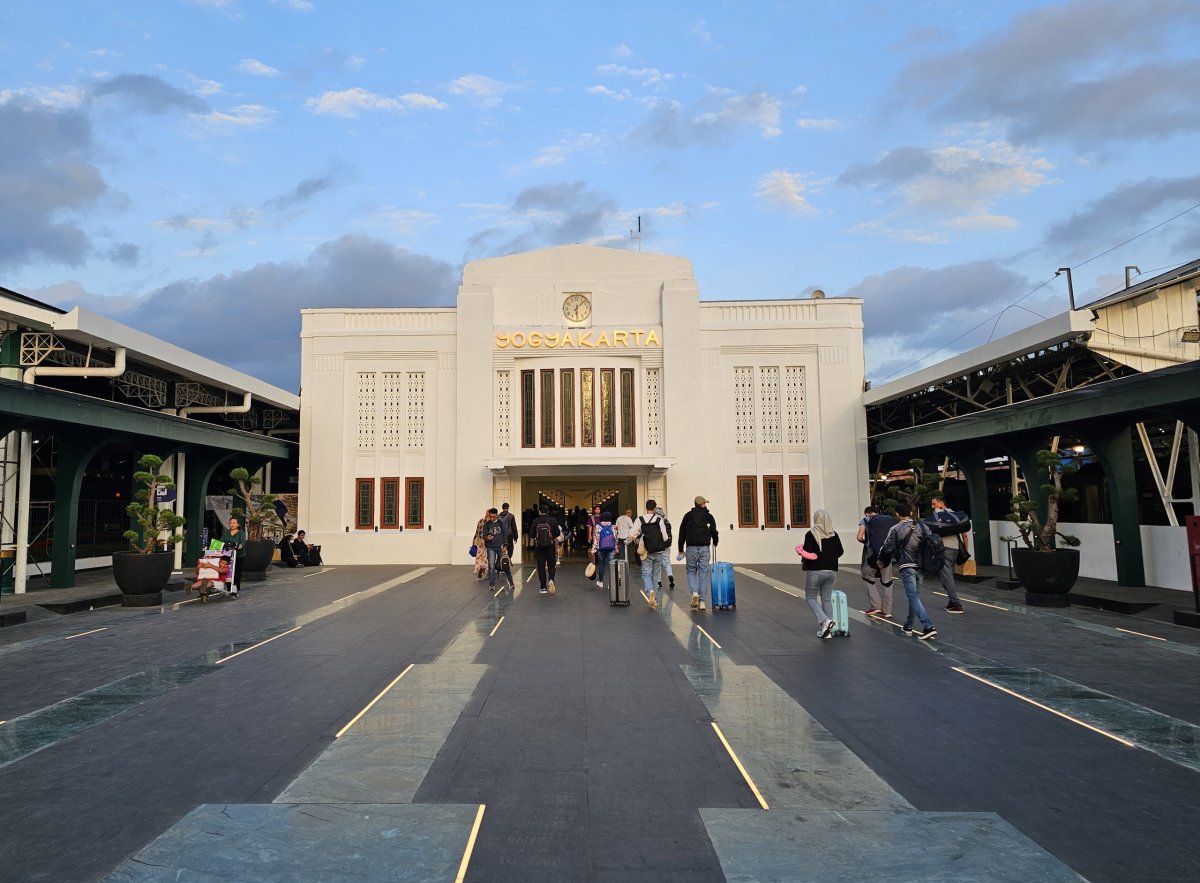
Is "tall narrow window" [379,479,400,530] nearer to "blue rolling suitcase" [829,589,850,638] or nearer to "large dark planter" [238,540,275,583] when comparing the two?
"large dark planter" [238,540,275,583]

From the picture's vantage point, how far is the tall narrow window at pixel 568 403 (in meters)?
25.9

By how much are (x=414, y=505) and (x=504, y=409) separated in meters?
4.69

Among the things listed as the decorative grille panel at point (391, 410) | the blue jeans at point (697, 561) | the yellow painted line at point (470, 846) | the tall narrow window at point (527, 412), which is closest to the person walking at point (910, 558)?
the blue jeans at point (697, 561)

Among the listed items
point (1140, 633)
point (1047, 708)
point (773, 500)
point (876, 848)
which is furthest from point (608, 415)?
point (876, 848)

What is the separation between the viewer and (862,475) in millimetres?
25766

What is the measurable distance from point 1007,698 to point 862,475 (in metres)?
19.6

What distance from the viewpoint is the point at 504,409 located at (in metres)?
26.1

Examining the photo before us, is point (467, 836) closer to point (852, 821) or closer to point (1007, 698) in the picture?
point (852, 821)

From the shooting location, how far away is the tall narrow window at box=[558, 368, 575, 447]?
2586cm

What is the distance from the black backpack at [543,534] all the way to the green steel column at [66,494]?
10.6m

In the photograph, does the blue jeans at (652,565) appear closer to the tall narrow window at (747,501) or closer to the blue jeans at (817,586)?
the blue jeans at (817,586)

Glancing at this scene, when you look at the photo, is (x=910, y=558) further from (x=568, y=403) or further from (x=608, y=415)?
(x=568, y=403)

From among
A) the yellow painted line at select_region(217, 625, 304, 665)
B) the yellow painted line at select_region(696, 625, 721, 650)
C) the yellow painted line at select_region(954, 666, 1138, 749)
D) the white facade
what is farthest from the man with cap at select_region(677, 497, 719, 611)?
the white facade

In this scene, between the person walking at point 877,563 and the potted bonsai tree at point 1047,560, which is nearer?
the person walking at point 877,563
